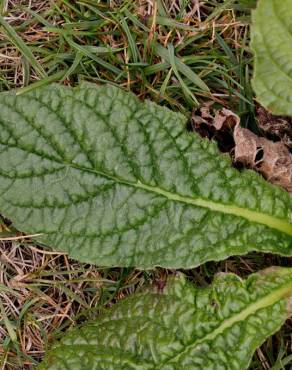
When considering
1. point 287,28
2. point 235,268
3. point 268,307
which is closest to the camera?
point 287,28

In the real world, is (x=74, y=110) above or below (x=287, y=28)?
below

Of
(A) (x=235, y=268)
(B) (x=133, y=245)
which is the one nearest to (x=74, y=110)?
(B) (x=133, y=245)

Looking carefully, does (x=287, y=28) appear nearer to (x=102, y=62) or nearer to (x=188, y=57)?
(x=188, y=57)

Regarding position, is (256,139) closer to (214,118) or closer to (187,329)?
(214,118)

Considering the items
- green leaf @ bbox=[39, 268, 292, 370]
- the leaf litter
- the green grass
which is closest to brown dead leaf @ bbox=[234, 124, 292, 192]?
the leaf litter

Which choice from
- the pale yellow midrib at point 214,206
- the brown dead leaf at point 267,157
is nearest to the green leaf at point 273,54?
the brown dead leaf at point 267,157

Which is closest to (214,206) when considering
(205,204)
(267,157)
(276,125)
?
(205,204)
